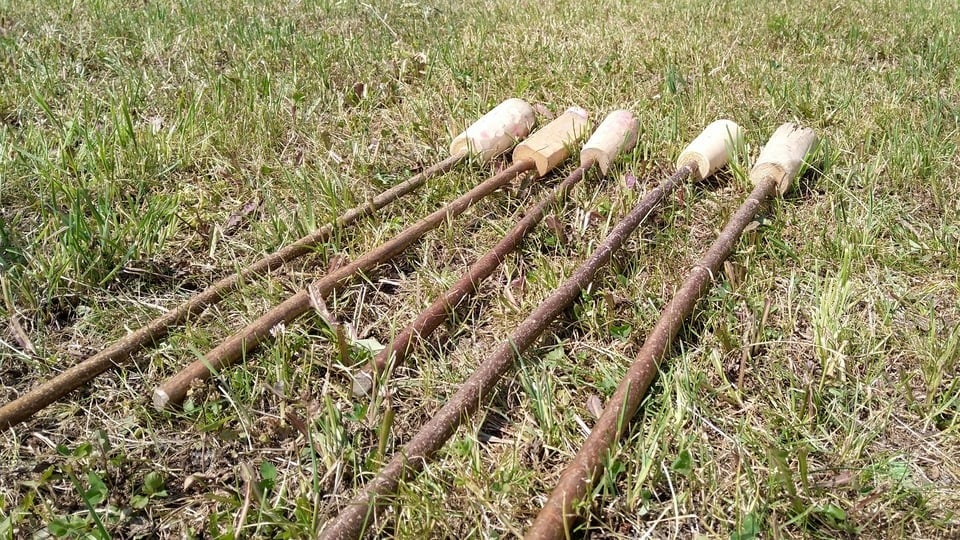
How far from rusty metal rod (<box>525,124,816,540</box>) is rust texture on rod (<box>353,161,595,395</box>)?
575 mm

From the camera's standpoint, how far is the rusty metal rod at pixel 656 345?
1.50 meters

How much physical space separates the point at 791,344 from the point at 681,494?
28.1 inches

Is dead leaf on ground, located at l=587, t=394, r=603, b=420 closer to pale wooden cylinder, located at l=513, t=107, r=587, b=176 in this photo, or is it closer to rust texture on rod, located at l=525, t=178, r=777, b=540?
rust texture on rod, located at l=525, t=178, r=777, b=540

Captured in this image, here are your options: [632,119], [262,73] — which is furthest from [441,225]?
[262,73]

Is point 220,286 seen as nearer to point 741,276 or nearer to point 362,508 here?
point 362,508

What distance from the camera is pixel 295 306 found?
212cm

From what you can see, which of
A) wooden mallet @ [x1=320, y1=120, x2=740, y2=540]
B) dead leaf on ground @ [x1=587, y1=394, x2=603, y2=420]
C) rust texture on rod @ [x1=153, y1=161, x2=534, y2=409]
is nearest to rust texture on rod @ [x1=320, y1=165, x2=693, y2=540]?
wooden mallet @ [x1=320, y1=120, x2=740, y2=540]

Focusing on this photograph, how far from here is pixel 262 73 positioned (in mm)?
3793

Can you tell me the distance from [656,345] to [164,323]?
53.6 inches

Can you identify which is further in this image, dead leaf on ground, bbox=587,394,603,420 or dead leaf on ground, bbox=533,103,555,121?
dead leaf on ground, bbox=533,103,555,121

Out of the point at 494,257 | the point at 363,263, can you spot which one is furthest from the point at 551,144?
the point at 363,263

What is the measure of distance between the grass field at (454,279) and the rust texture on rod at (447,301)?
7 centimetres

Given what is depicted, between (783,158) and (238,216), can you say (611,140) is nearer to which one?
(783,158)

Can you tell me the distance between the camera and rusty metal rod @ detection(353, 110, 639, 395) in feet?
6.36
